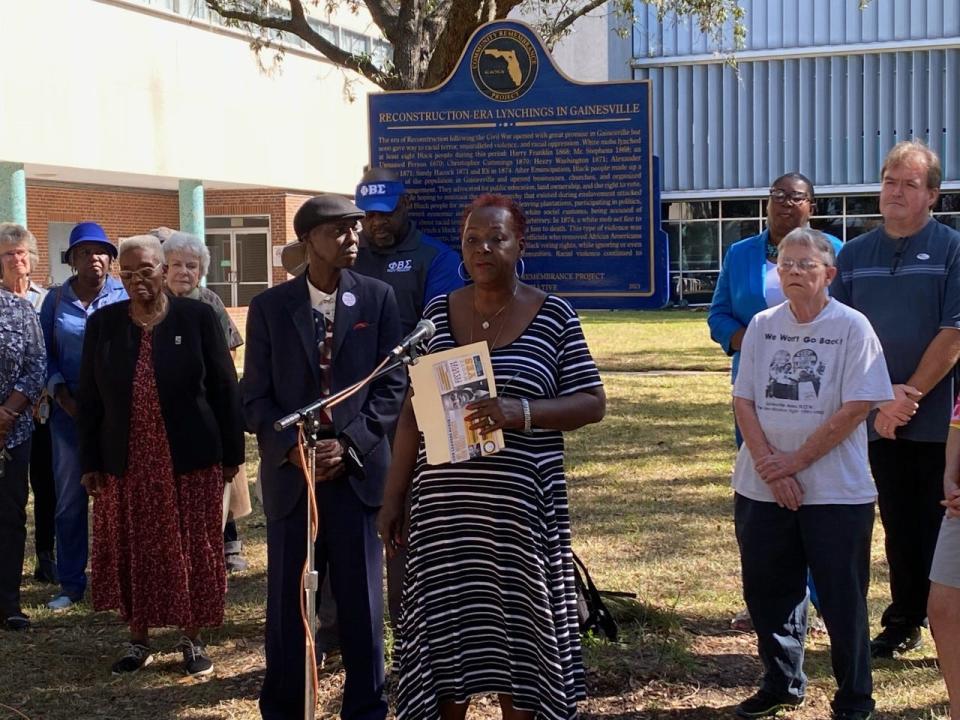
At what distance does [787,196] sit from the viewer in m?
5.85

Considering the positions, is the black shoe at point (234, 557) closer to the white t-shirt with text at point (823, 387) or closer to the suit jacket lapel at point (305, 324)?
the suit jacket lapel at point (305, 324)

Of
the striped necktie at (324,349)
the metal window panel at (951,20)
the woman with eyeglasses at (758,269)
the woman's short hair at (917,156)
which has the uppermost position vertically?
the metal window panel at (951,20)

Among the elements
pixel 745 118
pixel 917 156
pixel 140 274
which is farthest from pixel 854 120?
pixel 140 274

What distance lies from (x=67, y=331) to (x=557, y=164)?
10.6 feet

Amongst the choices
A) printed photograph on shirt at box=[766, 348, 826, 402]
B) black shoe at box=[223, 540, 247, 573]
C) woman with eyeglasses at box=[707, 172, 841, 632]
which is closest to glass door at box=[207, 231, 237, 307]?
black shoe at box=[223, 540, 247, 573]

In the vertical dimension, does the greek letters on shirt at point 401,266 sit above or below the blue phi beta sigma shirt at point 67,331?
above

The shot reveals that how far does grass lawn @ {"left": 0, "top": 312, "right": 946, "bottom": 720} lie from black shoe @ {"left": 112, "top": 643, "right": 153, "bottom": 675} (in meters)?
0.06

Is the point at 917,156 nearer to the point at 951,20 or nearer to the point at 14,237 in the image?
the point at 14,237

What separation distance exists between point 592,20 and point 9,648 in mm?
37359

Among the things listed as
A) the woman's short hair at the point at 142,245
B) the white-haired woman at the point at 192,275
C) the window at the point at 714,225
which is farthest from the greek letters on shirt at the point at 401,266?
the window at the point at 714,225

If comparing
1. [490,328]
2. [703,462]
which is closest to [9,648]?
[490,328]

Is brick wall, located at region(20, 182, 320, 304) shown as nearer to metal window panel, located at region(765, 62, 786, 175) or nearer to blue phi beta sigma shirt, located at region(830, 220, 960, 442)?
metal window panel, located at region(765, 62, 786, 175)

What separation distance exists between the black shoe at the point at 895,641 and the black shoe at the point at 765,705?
946 millimetres

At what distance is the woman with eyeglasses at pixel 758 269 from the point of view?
588cm
